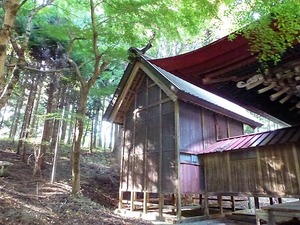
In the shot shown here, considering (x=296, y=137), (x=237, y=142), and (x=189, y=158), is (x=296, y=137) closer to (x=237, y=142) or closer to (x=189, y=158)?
(x=237, y=142)

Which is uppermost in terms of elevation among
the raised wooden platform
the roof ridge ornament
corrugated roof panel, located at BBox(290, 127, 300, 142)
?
the roof ridge ornament

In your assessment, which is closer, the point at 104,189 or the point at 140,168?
the point at 140,168

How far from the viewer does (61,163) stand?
50.2ft

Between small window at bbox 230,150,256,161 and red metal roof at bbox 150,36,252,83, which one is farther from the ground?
red metal roof at bbox 150,36,252,83

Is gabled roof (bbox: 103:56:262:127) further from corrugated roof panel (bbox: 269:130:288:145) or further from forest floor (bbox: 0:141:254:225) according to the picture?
forest floor (bbox: 0:141:254:225)

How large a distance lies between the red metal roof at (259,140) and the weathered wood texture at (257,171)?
208mm

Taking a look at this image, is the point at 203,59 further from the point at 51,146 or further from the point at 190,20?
the point at 51,146

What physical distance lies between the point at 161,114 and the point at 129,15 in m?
4.01

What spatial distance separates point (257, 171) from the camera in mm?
8031

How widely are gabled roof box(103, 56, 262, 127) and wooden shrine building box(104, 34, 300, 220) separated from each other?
4 cm

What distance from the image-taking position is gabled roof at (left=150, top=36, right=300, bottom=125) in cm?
357

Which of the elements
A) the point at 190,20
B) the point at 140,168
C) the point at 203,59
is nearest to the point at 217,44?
the point at 203,59

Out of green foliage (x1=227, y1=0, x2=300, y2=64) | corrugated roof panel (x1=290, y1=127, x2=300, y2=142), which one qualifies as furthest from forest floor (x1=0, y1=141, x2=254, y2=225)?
green foliage (x1=227, y1=0, x2=300, y2=64)

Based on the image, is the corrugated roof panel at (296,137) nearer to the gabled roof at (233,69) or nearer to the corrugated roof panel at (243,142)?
the corrugated roof panel at (243,142)
